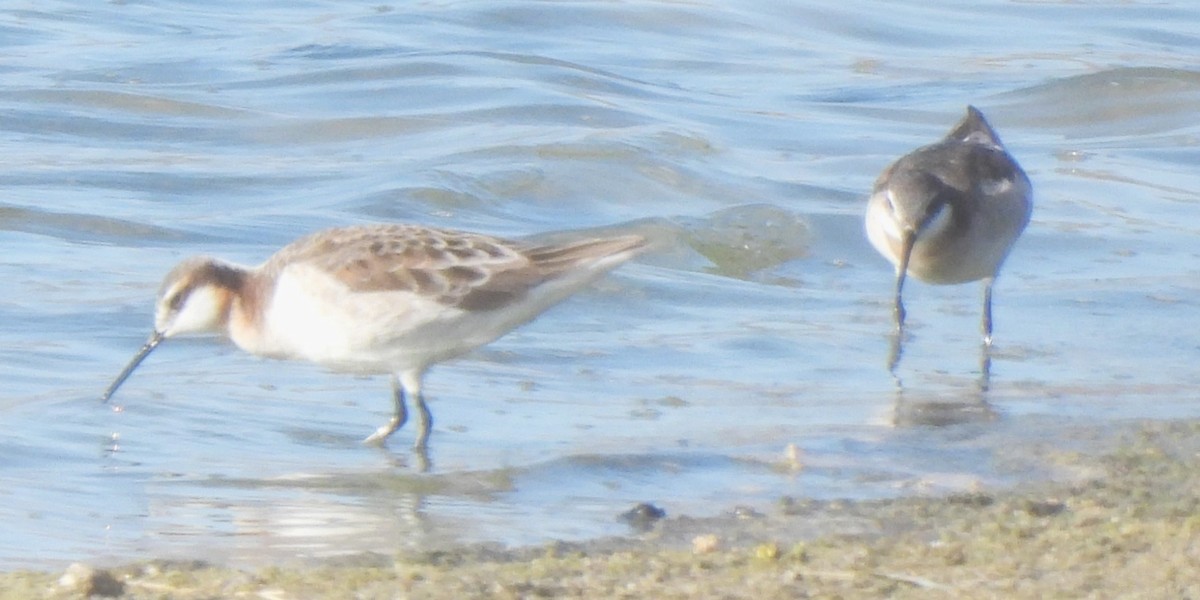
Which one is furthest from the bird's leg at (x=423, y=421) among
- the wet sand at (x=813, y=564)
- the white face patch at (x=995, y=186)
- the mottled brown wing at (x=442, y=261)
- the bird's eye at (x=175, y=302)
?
the white face patch at (x=995, y=186)

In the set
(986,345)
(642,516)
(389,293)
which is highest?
(389,293)

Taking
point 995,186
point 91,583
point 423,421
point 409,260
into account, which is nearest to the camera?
point 91,583

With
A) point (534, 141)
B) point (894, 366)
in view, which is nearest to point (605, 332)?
point (894, 366)

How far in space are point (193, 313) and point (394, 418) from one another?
3.07ft

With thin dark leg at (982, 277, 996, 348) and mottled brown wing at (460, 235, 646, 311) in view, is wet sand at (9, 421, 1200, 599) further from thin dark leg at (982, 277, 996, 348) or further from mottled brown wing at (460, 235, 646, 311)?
thin dark leg at (982, 277, 996, 348)

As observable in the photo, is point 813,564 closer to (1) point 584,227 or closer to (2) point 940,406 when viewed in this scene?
(2) point 940,406

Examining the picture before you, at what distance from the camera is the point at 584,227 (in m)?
13.2

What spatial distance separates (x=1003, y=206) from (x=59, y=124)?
7749 millimetres

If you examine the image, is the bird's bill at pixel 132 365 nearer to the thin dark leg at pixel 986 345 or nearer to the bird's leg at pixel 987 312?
the thin dark leg at pixel 986 345

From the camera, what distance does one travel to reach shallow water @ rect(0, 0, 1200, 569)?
→ 7352 millimetres

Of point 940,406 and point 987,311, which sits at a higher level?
point 940,406

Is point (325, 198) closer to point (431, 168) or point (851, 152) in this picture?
point (431, 168)

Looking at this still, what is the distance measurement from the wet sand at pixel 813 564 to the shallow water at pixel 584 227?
0.42 metres

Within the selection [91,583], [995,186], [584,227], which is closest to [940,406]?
[995,186]
